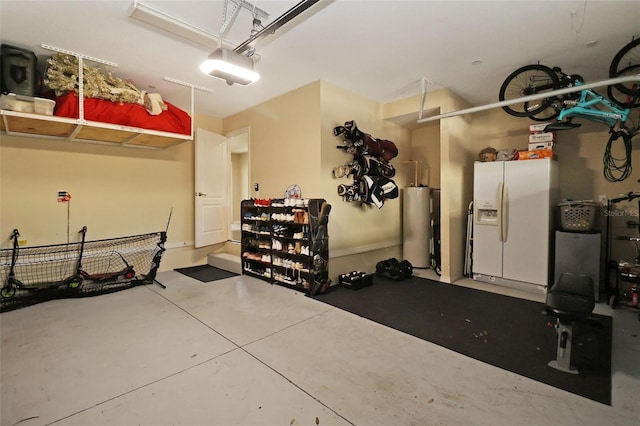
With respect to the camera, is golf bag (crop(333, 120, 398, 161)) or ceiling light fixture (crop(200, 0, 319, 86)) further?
golf bag (crop(333, 120, 398, 161))

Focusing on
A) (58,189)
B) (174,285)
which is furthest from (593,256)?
(58,189)

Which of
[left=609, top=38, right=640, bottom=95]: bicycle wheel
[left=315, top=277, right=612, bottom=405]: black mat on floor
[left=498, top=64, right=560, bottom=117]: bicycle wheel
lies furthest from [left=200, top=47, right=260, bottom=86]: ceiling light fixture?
[left=609, top=38, right=640, bottom=95]: bicycle wheel

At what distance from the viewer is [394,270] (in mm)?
4750

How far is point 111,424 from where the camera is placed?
5.49 feet

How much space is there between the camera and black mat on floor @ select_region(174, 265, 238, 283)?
487cm

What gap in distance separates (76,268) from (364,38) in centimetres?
524

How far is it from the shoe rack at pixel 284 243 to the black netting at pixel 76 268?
1458 millimetres

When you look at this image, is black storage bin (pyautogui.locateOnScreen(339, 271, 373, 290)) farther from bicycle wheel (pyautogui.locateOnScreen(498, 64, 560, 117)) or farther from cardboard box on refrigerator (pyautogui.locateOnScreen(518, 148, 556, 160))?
bicycle wheel (pyautogui.locateOnScreen(498, 64, 560, 117))

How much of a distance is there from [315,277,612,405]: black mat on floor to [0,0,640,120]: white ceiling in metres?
2.93

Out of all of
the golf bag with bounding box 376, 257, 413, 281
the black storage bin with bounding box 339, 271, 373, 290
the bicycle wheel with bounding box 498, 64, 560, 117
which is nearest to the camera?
the bicycle wheel with bounding box 498, 64, 560, 117

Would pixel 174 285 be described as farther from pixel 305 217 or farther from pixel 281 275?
pixel 305 217

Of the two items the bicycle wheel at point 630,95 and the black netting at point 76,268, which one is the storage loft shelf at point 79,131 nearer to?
the black netting at point 76,268

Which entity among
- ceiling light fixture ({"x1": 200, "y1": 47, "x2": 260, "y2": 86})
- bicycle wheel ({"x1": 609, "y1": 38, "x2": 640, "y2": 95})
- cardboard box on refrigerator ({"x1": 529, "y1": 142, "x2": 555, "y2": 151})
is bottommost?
cardboard box on refrigerator ({"x1": 529, "y1": 142, "x2": 555, "y2": 151})

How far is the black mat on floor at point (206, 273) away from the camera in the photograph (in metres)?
4.87
